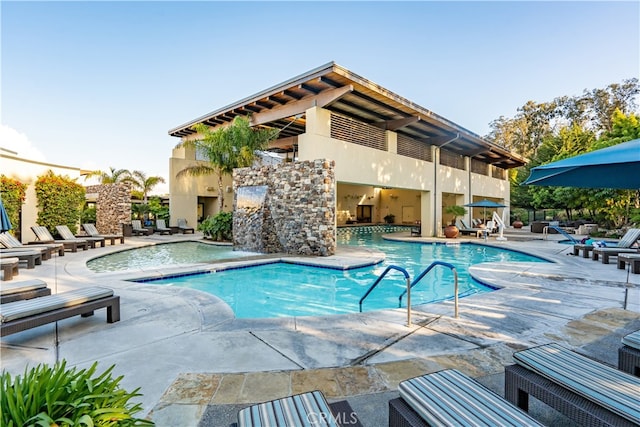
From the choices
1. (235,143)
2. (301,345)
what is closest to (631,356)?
(301,345)

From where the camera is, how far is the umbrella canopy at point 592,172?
299cm

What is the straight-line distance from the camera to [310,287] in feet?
23.5

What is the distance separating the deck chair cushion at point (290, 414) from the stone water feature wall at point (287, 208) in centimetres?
855

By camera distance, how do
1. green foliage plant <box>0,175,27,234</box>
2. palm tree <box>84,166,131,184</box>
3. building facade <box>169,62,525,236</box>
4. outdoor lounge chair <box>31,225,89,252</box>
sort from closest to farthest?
outdoor lounge chair <box>31,225,89,252</box>, green foliage plant <box>0,175,27,234</box>, building facade <box>169,62,525,236</box>, palm tree <box>84,166,131,184</box>

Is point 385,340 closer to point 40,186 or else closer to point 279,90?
point 279,90

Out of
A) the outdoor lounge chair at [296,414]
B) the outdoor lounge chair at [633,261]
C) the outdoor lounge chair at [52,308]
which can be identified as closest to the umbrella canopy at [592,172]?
the outdoor lounge chair at [296,414]

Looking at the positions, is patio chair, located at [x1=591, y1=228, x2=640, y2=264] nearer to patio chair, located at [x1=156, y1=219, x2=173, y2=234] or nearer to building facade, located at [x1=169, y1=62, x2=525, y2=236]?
building facade, located at [x1=169, y1=62, x2=525, y2=236]

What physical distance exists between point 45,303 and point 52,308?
12cm

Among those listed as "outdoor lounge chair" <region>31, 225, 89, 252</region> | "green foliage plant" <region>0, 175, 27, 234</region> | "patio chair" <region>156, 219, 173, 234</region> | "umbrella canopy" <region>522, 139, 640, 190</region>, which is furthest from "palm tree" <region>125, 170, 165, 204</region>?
"umbrella canopy" <region>522, 139, 640, 190</region>

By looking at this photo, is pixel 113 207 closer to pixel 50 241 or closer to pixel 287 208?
pixel 50 241

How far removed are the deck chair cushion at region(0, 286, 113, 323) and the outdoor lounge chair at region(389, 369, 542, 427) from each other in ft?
12.2

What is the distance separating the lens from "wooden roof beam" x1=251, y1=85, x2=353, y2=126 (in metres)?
11.1

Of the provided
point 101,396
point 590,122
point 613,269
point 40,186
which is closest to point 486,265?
point 613,269

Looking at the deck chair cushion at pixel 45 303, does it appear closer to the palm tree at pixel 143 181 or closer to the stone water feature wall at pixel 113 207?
the stone water feature wall at pixel 113 207
